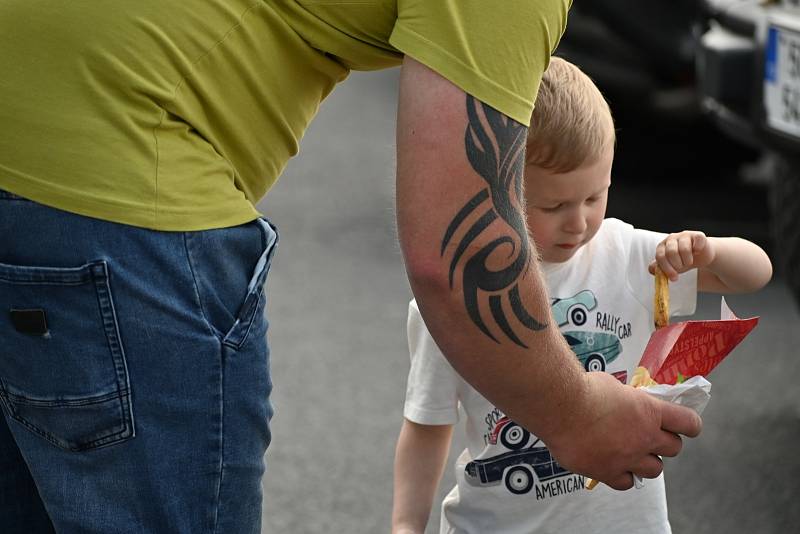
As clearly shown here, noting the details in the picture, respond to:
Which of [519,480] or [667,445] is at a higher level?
[667,445]

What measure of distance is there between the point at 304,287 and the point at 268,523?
6.59 ft

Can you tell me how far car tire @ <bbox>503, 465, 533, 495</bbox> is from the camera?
7.29 ft

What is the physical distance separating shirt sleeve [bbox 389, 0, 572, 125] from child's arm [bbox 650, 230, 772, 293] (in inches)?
24.5

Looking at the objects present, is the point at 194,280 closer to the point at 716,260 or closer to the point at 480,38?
the point at 480,38

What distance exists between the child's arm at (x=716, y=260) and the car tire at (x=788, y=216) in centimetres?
201

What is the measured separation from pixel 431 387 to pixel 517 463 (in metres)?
0.19

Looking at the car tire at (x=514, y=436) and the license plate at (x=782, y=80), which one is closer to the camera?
the car tire at (x=514, y=436)

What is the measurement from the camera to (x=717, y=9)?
4672mm

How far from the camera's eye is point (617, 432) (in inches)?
72.6

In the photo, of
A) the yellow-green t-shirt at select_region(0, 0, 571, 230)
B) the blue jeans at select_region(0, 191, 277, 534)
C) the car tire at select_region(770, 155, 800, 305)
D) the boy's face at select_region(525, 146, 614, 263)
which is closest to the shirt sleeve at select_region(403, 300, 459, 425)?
the boy's face at select_region(525, 146, 614, 263)

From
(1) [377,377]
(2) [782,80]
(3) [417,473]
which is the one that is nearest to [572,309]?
(3) [417,473]

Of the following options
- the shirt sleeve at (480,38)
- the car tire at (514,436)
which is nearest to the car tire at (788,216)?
the car tire at (514,436)

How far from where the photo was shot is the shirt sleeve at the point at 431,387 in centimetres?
226

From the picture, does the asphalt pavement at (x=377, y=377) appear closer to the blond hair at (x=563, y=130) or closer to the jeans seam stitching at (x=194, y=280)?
the blond hair at (x=563, y=130)
